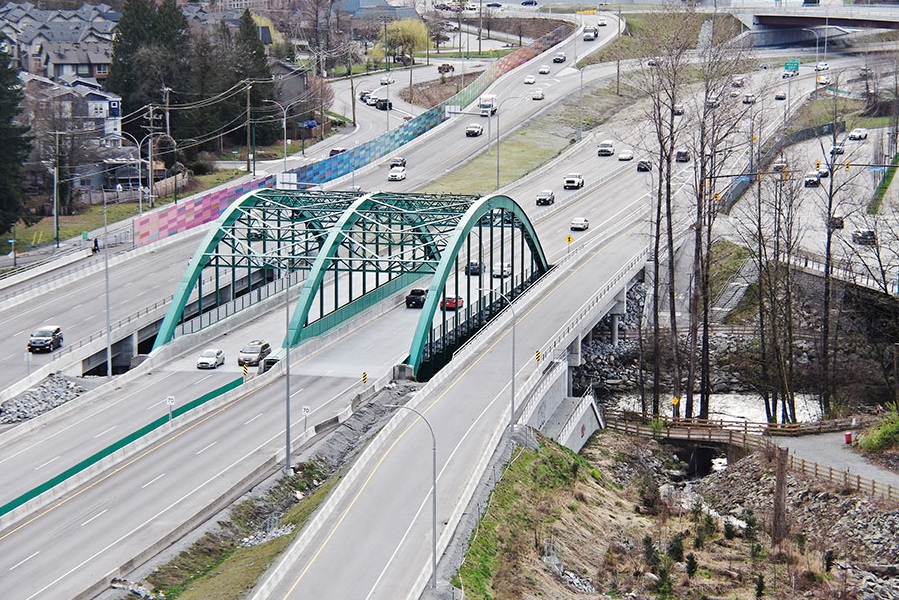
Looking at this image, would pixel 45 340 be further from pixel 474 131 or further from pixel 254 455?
pixel 474 131

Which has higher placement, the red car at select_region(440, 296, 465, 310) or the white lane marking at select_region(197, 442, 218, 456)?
the red car at select_region(440, 296, 465, 310)

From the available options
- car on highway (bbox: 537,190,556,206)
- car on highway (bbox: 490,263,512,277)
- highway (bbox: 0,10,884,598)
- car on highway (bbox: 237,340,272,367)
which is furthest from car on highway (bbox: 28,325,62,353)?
car on highway (bbox: 537,190,556,206)

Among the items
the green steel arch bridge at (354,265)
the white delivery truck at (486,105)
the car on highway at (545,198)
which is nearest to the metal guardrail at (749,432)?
the green steel arch bridge at (354,265)

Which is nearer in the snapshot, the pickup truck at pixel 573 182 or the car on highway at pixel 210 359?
the car on highway at pixel 210 359

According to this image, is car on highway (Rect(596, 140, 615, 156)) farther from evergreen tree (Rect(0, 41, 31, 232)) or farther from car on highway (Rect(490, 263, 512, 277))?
evergreen tree (Rect(0, 41, 31, 232))

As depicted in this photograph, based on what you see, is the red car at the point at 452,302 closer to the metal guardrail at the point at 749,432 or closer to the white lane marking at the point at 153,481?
the metal guardrail at the point at 749,432

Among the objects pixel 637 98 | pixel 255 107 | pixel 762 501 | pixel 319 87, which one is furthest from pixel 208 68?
pixel 762 501
